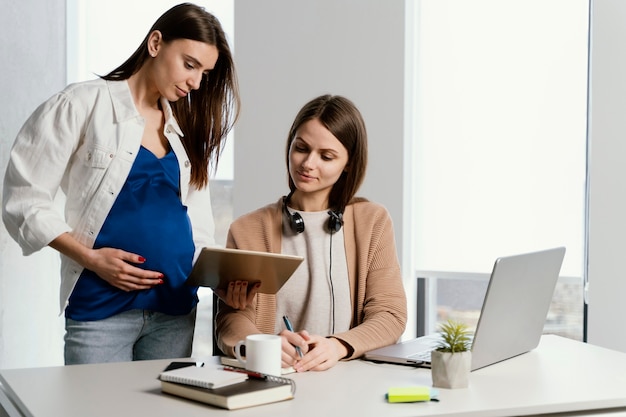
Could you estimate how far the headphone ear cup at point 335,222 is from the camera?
227 cm

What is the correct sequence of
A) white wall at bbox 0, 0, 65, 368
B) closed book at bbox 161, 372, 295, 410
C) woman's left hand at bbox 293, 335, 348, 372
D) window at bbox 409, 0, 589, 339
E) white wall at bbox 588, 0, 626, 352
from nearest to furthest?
closed book at bbox 161, 372, 295, 410 → woman's left hand at bbox 293, 335, 348, 372 → white wall at bbox 588, 0, 626, 352 → white wall at bbox 0, 0, 65, 368 → window at bbox 409, 0, 589, 339

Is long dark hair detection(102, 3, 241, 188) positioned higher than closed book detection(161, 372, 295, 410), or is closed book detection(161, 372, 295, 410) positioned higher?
long dark hair detection(102, 3, 241, 188)

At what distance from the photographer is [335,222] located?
2.27 metres

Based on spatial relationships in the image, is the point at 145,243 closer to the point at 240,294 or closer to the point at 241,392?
the point at 240,294

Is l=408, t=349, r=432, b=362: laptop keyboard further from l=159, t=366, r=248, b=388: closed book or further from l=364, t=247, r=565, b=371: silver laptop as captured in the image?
l=159, t=366, r=248, b=388: closed book

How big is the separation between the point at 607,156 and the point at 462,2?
1.13 metres

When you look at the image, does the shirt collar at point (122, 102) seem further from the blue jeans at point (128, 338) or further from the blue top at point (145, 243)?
the blue jeans at point (128, 338)

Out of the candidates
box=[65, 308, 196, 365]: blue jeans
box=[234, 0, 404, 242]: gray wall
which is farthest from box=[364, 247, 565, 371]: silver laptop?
box=[234, 0, 404, 242]: gray wall

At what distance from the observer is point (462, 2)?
391 centimetres

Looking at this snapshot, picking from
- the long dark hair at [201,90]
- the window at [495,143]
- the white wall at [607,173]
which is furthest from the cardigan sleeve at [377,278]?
the window at [495,143]

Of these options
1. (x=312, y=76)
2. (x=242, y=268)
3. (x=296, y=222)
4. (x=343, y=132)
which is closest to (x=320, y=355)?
(x=242, y=268)

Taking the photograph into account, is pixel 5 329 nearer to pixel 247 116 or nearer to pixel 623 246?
pixel 247 116

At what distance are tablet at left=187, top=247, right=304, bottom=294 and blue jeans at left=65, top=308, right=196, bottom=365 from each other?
0.60ft

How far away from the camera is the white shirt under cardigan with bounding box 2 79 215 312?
209 centimetres
